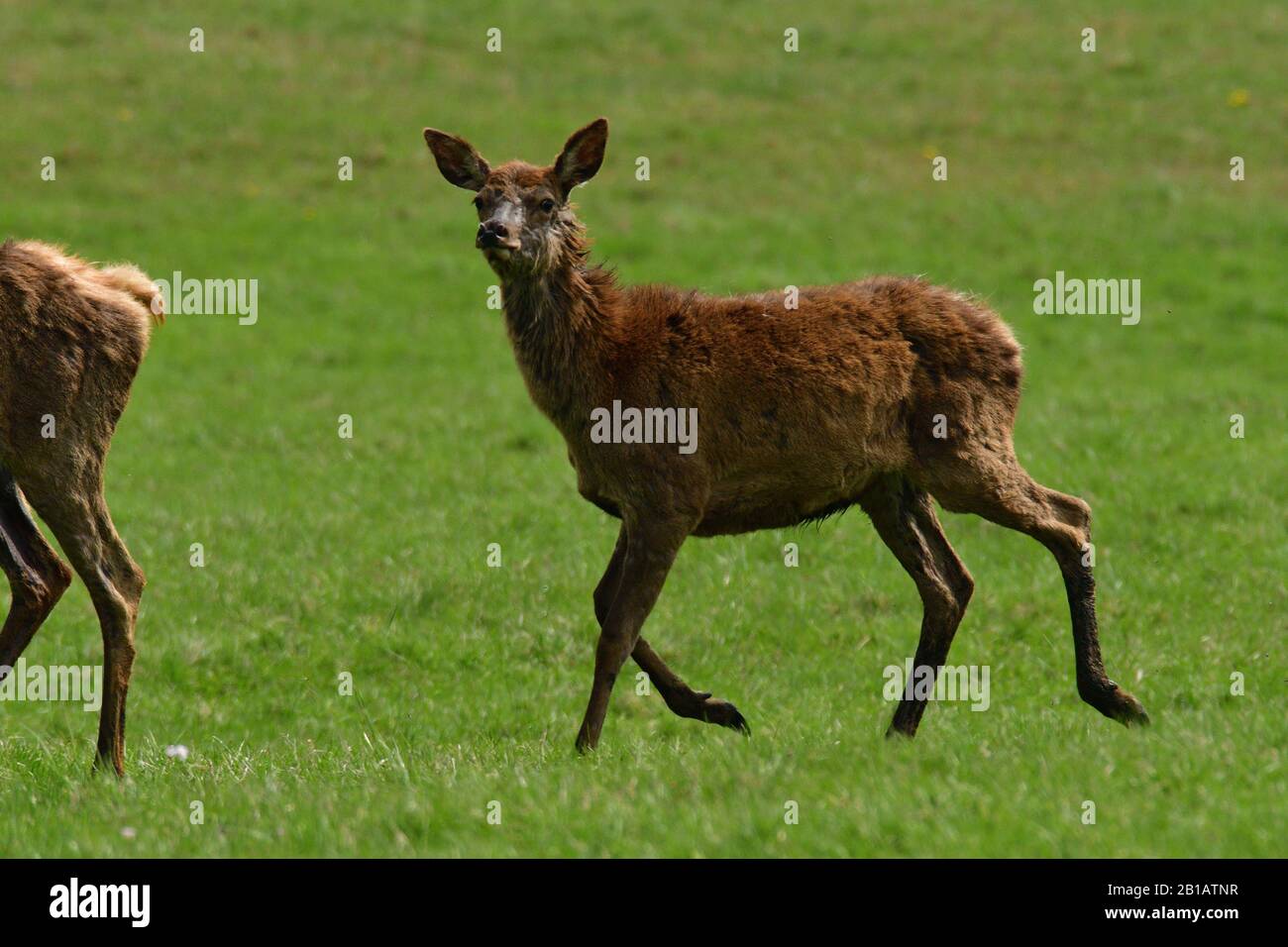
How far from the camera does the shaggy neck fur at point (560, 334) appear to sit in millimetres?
7898

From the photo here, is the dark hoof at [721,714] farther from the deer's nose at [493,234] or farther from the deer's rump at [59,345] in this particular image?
the deer's rump at [59,345]

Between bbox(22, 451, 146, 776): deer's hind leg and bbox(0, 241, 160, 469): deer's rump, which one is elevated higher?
bbox(0, 241, 160, 469): deer's rump

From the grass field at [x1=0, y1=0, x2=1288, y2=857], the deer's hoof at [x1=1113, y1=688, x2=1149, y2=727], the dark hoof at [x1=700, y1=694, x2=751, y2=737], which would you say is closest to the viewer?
the grass field at [x1=0, y1=0, x2=1288, y2=857]

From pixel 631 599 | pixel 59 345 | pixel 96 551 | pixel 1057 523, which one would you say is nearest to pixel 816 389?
pixel 631 599

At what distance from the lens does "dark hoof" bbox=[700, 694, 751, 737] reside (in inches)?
328

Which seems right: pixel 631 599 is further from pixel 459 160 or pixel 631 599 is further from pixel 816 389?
pixel 459 160

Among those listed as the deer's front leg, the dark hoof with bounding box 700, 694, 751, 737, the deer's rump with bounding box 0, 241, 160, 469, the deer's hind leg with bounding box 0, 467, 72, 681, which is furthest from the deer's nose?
the deer's hind leg with bounding box 0, 467, 72, 681

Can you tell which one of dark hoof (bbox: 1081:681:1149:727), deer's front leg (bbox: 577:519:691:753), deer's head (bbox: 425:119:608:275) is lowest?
dark hoof (bbox: 1081:681:1149:727)

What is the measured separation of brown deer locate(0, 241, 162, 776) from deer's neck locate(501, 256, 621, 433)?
1932mm

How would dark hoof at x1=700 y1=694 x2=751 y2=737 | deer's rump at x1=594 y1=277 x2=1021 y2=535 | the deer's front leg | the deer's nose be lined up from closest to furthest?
the deer's nose
the deer's front leg
deer's rump at x1=594 y1=277 x2=1021 y2=535
dark hoof at x1=700 y1=694 x2=751 y2=737

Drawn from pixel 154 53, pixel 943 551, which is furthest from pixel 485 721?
pixel 154 53

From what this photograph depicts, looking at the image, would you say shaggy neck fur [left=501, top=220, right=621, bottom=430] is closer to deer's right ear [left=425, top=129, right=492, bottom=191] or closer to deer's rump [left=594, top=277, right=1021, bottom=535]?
deer's rump [left=594, top=277, right=1021, bottom=535]

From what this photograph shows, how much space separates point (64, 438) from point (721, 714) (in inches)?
129

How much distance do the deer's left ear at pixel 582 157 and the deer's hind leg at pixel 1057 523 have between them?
6.99 ft
